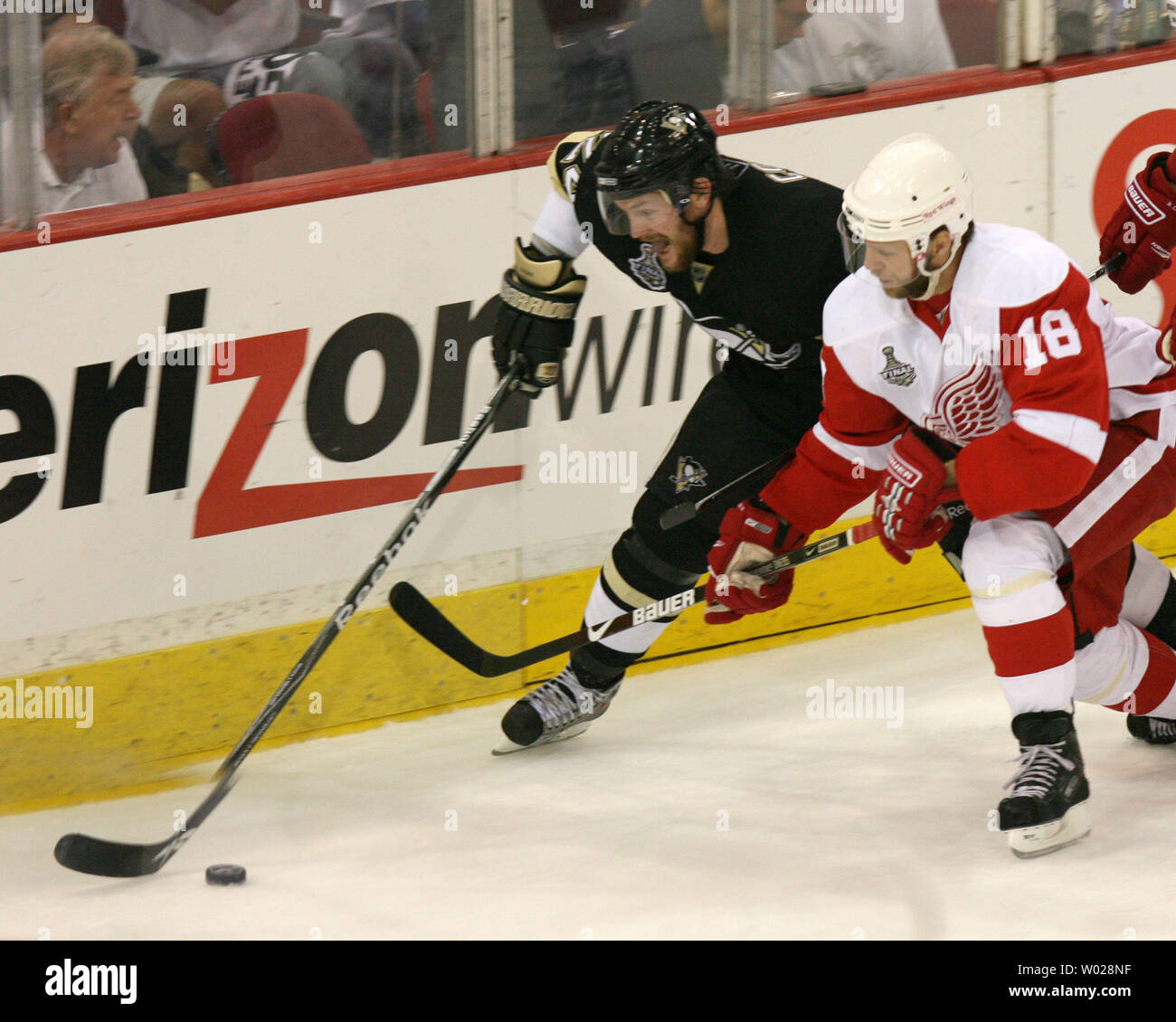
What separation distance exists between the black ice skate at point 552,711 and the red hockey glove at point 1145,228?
1.18m

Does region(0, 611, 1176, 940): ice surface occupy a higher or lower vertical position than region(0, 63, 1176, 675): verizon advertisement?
lower

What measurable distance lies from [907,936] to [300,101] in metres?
1.87

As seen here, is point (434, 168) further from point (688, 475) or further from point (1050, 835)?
point (1050, 835)

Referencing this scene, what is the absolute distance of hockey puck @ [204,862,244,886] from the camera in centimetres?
268

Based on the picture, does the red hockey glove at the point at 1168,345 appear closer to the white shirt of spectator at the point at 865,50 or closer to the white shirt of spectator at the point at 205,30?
the white shirt of spectator at the point at 865,50

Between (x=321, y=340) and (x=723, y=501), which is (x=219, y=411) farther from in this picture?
(x=723, y=501)

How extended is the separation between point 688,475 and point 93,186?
1147 mm

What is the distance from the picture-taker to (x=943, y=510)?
2.62 meters

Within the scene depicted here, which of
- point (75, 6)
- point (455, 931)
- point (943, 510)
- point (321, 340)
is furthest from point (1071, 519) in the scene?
point (75, 6)

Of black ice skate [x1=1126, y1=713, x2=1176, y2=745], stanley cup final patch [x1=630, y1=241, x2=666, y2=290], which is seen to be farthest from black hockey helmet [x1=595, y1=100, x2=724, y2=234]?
black ice skate [x1=1126, y1=713, x2=1176, y2=745]

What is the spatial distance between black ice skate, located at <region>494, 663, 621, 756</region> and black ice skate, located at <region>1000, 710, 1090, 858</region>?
2.98 ft

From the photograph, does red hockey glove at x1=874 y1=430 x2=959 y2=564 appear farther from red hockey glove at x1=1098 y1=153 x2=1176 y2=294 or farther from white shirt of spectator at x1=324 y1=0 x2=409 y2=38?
white shirt of spectator at x1=324 y1=0 x2=409 y2=38

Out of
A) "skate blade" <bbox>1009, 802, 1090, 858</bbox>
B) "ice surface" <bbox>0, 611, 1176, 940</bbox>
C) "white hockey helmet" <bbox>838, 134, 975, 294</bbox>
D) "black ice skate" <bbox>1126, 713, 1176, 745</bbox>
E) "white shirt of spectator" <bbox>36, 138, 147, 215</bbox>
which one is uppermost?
"white hockey helmet" <bbox>838, 134, 975, 294</bbox>

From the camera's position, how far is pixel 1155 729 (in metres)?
3.06
